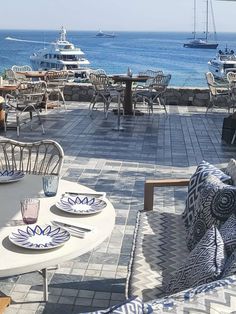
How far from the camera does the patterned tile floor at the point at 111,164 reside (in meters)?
2.92

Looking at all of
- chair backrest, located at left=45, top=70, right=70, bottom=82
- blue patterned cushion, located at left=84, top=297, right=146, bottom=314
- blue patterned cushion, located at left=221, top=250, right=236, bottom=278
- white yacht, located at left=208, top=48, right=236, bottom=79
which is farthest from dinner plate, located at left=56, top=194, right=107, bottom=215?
white yacht, located at left=208, top=48, right=236, bottom=79

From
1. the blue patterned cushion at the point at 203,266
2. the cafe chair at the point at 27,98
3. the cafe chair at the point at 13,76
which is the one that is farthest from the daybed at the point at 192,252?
the cafe chair at the point at 13,76

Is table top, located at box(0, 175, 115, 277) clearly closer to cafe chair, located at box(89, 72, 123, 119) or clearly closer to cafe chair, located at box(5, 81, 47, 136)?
cafe chair, located at box(5, 81, 47, 136)

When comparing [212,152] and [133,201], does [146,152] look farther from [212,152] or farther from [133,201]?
[133,201]

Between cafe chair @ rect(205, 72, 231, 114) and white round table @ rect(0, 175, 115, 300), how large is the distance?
7.34 m

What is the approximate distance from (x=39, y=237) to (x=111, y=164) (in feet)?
12.7

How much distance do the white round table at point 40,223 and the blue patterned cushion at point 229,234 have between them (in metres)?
0.49

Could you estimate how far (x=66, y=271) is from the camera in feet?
10.5

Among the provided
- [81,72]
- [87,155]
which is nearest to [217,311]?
[87,155]

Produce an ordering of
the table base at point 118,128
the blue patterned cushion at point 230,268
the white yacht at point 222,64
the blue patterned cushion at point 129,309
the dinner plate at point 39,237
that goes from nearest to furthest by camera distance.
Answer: the blue patterned cushion at point 129,309
the blue patterned cushion at point 230,268
the dinner plate at point 39,237
the table base at point 118,128
the white yacht at point 222,64

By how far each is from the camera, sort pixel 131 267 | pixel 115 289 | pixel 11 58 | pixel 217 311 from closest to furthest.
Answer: pixel 217 311, pixel 131 267, pixel 115 289, pixel 11 58

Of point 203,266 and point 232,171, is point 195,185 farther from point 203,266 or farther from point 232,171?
point 203,266

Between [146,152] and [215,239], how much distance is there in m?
4.74

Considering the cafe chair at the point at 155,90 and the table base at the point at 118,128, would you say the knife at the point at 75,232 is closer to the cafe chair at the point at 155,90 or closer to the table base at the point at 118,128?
the table base at the point at 118,128
